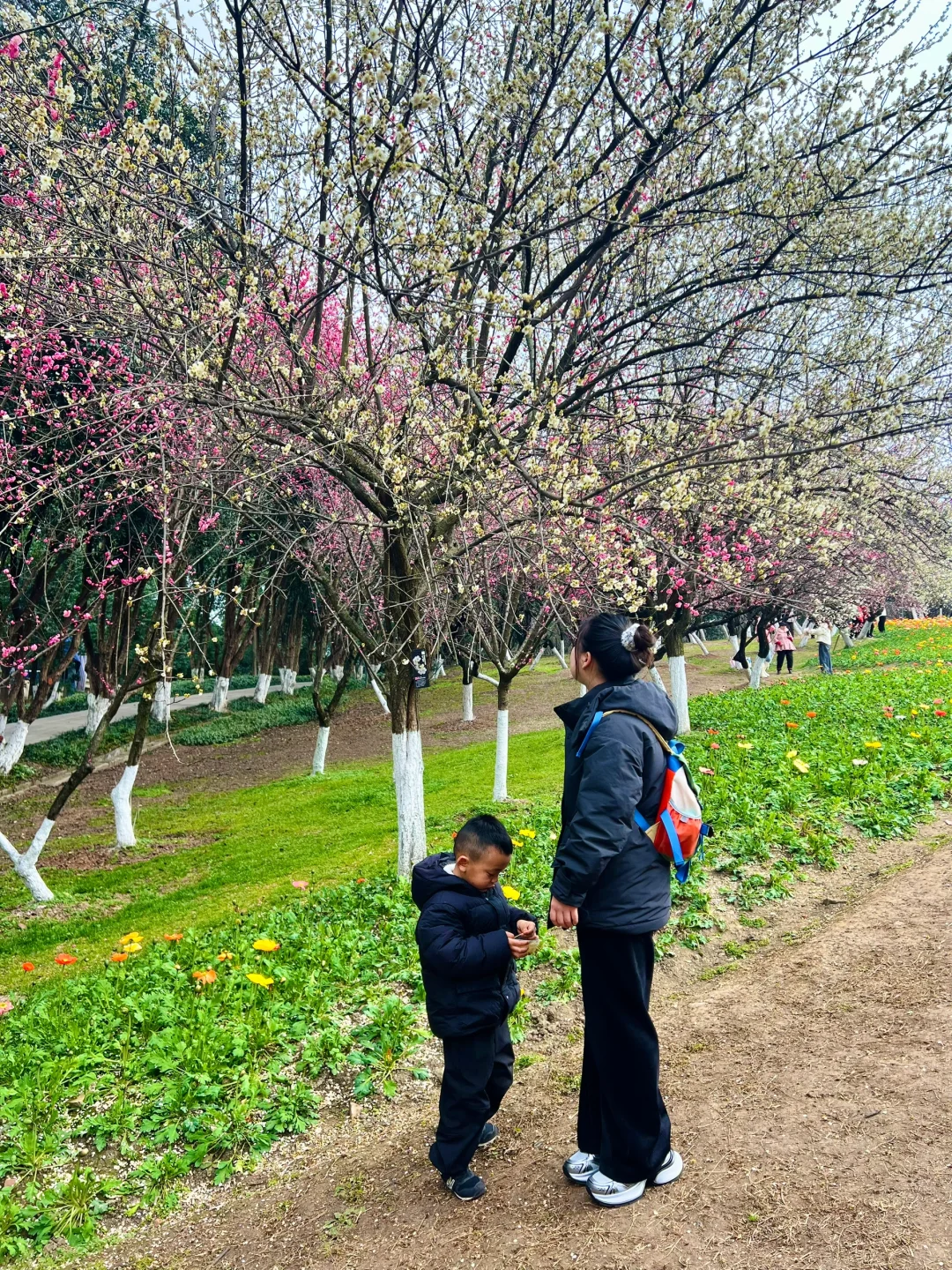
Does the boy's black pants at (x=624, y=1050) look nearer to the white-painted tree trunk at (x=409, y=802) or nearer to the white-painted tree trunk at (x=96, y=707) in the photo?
the white-painted tree trunk at (x=409, y=802)

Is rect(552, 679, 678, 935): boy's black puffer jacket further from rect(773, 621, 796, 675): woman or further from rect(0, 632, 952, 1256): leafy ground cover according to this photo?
rect(773, 621, 796, 675): woman

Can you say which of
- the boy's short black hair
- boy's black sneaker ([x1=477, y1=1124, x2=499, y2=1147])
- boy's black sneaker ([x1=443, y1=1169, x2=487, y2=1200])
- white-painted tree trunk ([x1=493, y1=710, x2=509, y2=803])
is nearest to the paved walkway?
white-painted tree trunk ([x1=493, y1=710, x2=509, y2=803])

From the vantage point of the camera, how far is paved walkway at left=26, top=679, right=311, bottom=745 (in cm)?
2083

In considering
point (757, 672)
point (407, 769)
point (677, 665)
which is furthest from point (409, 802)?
point (757, 672)

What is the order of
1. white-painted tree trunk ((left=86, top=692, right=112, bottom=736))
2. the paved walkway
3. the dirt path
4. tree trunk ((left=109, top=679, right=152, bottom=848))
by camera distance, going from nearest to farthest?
the dirt path < tree trunk ((left=109, top=679, right=152, bottom=848)) < white-painted tree trunk ((left=86, top=692, right=112, bottom=736)) < the paved walkway

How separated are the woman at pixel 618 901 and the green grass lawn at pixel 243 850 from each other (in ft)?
18.4

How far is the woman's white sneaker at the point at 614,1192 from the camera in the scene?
2926 mm

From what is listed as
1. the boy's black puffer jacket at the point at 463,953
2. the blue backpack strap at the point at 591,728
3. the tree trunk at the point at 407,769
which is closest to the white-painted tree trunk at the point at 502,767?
the tree trunk at the point at 407,769

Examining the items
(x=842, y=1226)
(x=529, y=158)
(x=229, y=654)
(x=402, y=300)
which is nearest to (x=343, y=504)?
(x=402, y=300)

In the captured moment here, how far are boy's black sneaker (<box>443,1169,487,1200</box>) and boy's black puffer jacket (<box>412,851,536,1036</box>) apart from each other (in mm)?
608

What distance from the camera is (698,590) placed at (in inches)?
539

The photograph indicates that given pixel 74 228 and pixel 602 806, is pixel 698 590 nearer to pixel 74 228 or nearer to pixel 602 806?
pixel 74 228

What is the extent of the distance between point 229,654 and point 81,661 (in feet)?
26.0

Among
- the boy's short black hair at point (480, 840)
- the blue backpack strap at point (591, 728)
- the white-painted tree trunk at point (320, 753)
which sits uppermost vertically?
the blue backpack strap at point (591, 728)
